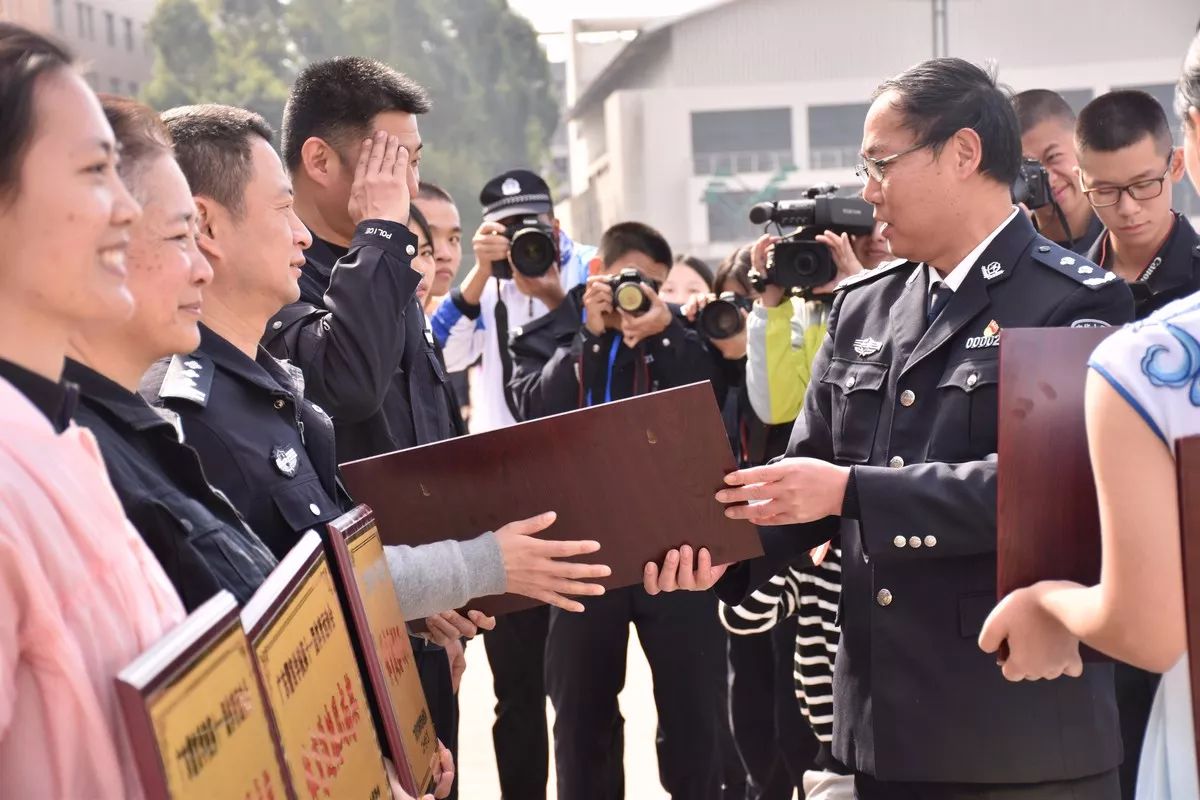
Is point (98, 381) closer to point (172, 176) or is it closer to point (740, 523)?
point (172, 176)

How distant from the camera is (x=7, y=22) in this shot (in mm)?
1474

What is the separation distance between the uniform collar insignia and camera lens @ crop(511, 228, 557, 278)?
2.24 m

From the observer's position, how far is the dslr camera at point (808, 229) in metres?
3.93

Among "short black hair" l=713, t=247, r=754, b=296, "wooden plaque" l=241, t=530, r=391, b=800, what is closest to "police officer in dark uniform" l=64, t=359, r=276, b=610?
"wooden plaque" l=241, t=530, r=391, b=800

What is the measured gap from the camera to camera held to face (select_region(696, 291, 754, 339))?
15.1ft

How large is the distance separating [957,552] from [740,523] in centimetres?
37

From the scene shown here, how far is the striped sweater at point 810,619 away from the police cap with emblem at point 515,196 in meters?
1.85

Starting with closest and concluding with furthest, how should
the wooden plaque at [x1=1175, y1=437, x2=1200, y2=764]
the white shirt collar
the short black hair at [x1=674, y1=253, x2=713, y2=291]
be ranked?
1. the wooden plaque at [x1=1175, y1=437, x2=1200, y2=764]
2. the white shirt collar
3. the short black hair at [x1=674, y1=253, x2=713, y2=291]

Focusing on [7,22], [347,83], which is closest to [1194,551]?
[7,22]

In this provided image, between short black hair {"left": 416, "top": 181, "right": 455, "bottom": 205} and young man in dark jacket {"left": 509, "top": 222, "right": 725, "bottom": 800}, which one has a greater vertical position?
short black hair {"left": 416, "top": 181, "right": 455, "bottom": 205}

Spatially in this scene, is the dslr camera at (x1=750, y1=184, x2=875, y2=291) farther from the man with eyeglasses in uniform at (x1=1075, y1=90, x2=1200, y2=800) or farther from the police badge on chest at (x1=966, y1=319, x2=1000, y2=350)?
the police badge on chest at (x1=966, y1=319, x2=1000, y2=350)

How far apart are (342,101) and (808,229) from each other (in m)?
1.51

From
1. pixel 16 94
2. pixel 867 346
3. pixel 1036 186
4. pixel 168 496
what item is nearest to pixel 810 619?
pixel 867 346

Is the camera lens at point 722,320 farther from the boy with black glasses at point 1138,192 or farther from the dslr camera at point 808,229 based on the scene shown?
the boy with black glasses at point 1138,192
